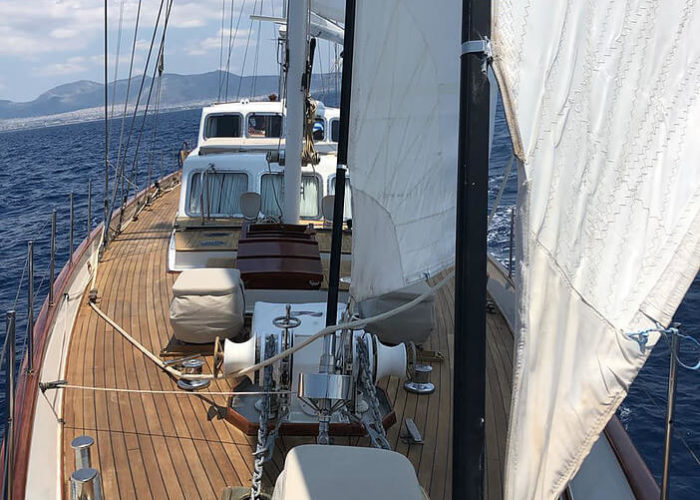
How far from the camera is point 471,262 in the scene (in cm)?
145

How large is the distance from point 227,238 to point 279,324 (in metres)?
3.42

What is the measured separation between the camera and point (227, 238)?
712cm

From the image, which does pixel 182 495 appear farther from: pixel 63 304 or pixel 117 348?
pixel 63 304

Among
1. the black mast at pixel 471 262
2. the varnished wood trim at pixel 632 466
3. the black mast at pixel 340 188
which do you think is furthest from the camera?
the varnished wood trim at pixel 632 466

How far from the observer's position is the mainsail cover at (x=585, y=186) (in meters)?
1.27

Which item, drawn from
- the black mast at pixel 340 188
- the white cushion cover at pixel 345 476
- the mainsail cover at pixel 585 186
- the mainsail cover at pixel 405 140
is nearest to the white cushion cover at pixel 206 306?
the black mast at pixel 340 188

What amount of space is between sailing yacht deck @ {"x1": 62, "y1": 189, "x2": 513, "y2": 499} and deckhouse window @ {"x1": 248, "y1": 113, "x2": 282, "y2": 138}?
493 centimetres

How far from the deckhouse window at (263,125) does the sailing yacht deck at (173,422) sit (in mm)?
4925

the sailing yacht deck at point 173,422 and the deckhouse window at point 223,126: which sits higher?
the deckhouse window at point 223,126

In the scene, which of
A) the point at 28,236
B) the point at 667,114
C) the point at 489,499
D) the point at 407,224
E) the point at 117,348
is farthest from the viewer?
the point at 28,236

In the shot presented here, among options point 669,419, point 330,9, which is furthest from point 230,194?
point 669,419

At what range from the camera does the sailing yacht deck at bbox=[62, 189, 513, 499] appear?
140 inches

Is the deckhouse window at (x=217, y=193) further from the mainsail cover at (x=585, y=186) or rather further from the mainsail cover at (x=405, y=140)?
the mainsail cover at (x=585, y=186)

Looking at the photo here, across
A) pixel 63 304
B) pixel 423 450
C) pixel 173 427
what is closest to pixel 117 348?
pixel 63 304
